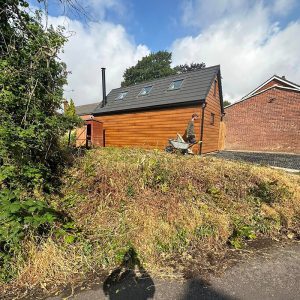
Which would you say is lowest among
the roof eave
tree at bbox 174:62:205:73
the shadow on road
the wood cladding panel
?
the shadow on road

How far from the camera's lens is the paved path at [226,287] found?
2727mm

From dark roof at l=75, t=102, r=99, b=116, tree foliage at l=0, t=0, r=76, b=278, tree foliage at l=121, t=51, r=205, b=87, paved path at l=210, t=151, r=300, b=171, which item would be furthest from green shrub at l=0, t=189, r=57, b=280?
tree foliage at l=121, t=51, r=205, b=87

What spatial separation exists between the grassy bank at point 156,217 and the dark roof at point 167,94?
7.44 meters

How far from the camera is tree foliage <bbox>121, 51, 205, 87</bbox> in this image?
53.9 m

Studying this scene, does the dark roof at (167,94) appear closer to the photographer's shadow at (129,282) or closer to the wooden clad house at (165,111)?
the wooden clad house at (165,111)

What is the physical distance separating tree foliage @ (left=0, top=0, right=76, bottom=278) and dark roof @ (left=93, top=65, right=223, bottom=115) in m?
8.77

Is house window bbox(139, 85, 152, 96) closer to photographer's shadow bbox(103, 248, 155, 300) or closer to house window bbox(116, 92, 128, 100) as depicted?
house window bbox(116, 92, 128, 100)

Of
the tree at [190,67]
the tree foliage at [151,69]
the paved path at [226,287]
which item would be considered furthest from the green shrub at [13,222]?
the tree foliage at [151,69]

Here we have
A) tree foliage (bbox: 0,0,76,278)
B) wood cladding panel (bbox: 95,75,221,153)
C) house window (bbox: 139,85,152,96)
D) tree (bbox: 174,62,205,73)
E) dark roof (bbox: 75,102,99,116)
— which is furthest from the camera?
tree (bbox: 174,62,205,73)

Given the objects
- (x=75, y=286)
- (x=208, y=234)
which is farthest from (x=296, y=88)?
(x=75, y=286)

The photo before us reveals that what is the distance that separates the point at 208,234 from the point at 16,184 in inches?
140

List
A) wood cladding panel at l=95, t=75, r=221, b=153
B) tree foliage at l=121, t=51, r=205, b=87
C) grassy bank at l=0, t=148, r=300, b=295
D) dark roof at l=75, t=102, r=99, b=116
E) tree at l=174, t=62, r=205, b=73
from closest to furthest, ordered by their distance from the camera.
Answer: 1. grassy bank at l=0, t=148, r=300, b=295
2. wood cladding panel at l=95, t=75, r=221, b=153
3. dark roof at l=75, t=102, r=99, b=116
4. tree at l=174, t=62, r=205, b=73
5. tree foliage at l=121, t=51, r=205, b=87

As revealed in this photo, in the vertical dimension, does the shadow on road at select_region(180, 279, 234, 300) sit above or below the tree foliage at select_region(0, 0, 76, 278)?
below

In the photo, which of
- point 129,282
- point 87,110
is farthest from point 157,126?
point 87,110
